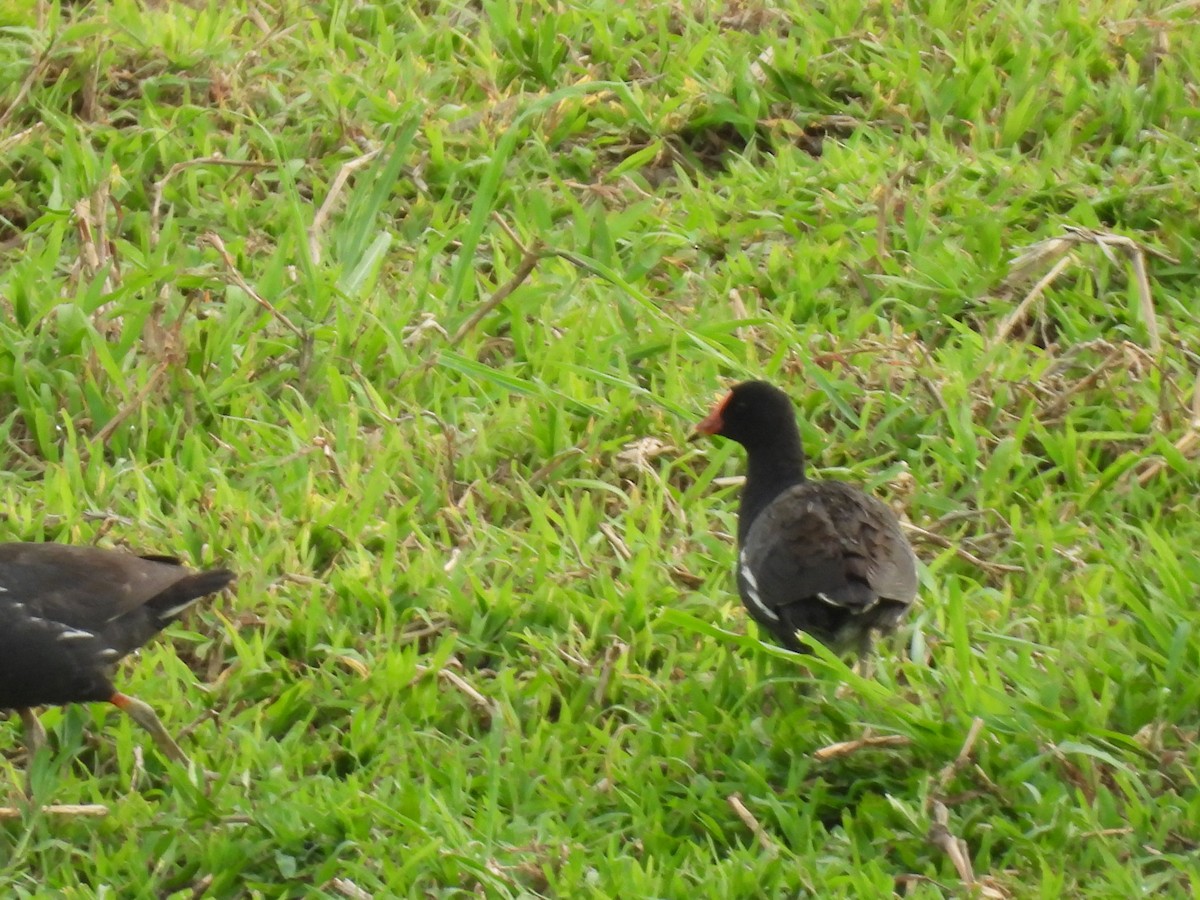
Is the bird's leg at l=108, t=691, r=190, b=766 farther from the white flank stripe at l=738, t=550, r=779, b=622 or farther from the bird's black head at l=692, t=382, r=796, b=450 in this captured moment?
the bird's black head at l=692, t=382, r=796, b=450

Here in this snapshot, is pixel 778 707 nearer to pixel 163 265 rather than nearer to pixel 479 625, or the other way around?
pixel 479 625

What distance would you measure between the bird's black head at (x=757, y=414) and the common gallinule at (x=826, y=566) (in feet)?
0.84

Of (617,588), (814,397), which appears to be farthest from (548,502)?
(814,397)

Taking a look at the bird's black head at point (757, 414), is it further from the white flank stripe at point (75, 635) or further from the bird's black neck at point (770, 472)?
the white flank stripe at point (75, 635)

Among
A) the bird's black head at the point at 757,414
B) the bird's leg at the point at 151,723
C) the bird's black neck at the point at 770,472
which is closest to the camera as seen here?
the bird's leg at the point at 151,723

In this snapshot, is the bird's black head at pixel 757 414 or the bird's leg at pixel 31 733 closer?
the bird's leg at pixel 31 733

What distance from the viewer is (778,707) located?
4.95 meters

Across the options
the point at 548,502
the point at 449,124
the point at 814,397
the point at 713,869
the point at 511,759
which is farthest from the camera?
the point at 449,124

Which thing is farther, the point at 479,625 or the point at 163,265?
the point at 163,265

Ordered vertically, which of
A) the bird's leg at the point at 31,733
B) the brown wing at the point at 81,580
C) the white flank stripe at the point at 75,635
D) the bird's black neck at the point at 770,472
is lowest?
the bird's leg at the point at 31,733

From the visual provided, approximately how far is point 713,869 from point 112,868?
1463 millimetres

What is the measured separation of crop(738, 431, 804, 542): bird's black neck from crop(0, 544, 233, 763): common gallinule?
1535mm

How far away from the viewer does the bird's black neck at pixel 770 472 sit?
17.9ft

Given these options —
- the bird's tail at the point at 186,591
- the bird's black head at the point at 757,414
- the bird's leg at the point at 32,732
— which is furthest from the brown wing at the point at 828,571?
the bird's leg at the point at 32,732
